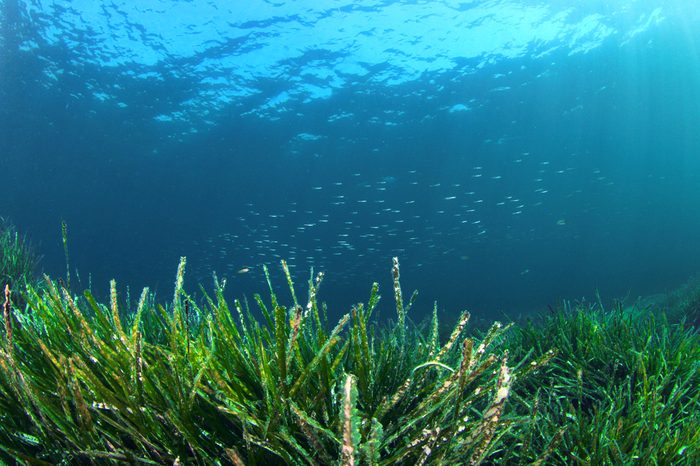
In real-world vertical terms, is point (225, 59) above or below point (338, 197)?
above

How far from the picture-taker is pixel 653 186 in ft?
170

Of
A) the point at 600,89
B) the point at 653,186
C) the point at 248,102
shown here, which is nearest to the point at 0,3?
the point at 248,102

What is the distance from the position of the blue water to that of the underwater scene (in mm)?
186

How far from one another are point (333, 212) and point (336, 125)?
1696 centimetres

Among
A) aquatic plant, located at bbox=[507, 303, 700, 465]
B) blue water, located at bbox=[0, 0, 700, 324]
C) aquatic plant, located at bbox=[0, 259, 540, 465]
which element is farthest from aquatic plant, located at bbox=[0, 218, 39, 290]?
blue water, located at bbox=[0, 0, 700, 324]

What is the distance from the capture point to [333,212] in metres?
45.8

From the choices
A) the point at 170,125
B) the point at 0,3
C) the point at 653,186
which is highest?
the point at 0,3

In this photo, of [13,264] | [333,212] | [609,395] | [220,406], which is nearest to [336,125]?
[333,212]

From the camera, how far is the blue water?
68.3 ft

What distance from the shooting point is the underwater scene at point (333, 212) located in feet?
5.47

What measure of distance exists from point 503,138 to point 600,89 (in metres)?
7.02

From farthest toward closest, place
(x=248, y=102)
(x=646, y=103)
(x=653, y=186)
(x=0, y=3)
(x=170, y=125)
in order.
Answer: (x=653, y=186)
(x=646, y=103)
(x=170, y=125)
(x=248, y=102)
(x=0, y=3)

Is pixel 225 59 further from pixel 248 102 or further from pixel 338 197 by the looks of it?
pixel 338 197

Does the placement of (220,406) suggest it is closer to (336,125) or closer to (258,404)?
(258,404)
